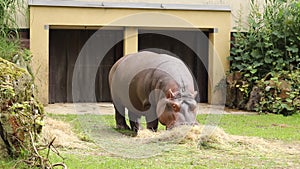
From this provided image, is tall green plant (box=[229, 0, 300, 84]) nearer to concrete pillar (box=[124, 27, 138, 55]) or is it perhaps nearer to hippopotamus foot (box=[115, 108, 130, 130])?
concrete pillar (box=[124, 27, 138, 55])

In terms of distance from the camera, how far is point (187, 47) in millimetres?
14938

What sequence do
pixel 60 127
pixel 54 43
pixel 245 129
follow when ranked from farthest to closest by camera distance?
pixel 54 43 → pixel 245 129 → pixel 60 127

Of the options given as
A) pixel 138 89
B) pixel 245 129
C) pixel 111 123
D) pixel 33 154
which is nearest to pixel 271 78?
pixel 245 129

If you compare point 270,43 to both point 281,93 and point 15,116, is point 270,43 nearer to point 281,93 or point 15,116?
point 281,93

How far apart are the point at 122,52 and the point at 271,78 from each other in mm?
3813

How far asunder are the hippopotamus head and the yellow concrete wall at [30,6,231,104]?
18.5 feet

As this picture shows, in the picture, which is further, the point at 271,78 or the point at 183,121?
the point at 271,78

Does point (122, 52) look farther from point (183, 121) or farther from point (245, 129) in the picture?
point (183, 121)

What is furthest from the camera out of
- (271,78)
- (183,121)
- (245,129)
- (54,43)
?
(54,43)

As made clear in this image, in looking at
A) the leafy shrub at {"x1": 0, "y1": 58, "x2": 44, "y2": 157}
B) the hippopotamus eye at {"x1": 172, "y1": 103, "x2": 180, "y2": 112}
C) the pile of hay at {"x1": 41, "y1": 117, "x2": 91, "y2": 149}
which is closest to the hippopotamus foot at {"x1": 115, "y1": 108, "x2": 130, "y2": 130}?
the pile of hay at {"x1": 41, "y1": 117, "x2": 91, "y2": 149}

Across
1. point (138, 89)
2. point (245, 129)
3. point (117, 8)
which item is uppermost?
point (117, 8)

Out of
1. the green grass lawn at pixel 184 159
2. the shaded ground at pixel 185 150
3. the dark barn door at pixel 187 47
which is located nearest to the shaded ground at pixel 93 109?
the dark barn door at pixel 187 47

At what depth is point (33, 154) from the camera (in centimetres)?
511

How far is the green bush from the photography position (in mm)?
12227
